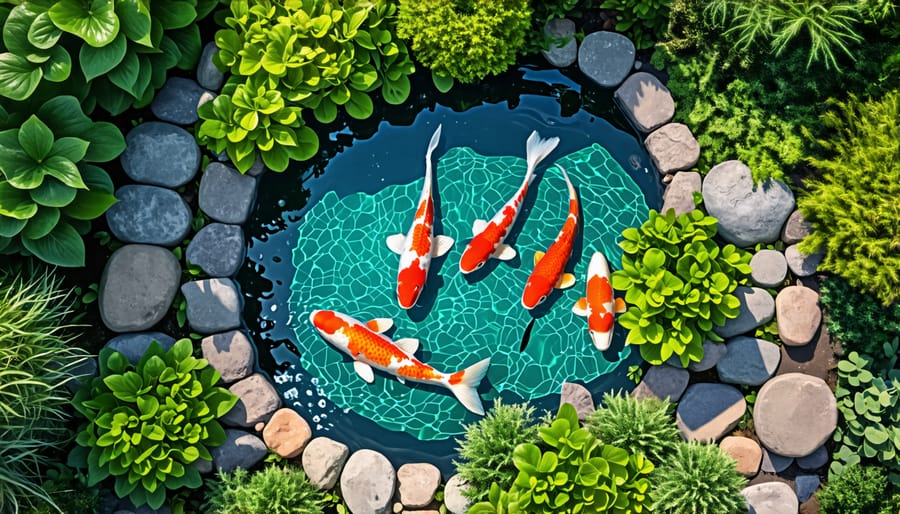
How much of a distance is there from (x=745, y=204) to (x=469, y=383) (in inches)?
94.0

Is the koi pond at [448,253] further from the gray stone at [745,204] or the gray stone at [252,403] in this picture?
the gray stone at [745,204]

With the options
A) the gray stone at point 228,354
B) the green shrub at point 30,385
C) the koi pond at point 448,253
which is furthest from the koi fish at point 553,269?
the green shrub at point 30,385

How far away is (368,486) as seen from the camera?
5555mm

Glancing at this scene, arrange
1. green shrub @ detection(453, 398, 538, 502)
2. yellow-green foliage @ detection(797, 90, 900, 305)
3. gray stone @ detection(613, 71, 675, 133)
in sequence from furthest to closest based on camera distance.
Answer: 1. gray stone @ detection(613, 71, 675, 133)
2. green shrub @ detection(453, 398, 538, 502)
3. yellow-green foliage @ detection(797, 90, 900, 305)

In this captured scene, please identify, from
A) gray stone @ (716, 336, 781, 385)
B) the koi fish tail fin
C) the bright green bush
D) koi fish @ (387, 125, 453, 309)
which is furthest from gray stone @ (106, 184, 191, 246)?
gray stone @ (716, 336, 781, 385)

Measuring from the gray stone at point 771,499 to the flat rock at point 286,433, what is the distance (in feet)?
10.5

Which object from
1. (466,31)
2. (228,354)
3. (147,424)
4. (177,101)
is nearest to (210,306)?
(228,354)

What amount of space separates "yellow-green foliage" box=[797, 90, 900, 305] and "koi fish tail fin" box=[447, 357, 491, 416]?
8.14 ft

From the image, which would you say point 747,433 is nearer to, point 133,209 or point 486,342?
point 486,342

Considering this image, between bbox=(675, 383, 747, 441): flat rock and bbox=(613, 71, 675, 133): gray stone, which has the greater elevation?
bbox=(613, 71, 675, 133): gray stone

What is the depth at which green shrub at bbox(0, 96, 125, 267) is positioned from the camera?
4934 mm

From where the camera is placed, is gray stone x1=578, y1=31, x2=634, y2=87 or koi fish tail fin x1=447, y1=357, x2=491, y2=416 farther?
gray stone x1=578, y1=31, x2=634, y2=87

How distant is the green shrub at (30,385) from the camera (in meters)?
4.80

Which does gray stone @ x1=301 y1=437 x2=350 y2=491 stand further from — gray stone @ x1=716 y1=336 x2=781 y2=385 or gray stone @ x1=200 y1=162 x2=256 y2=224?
gray stone @ x1=716 y1=336 x2=781 y2=385
